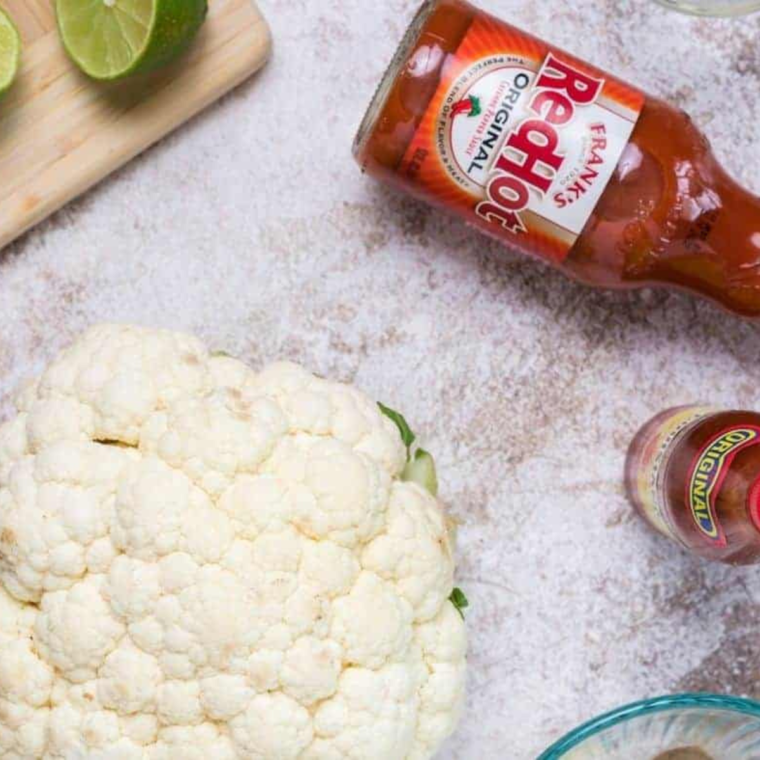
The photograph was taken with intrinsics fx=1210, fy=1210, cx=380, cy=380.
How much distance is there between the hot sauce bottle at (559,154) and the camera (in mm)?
930

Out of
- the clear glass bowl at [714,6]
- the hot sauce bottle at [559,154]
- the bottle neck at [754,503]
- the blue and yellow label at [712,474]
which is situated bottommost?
the blue and yellow label at [712,474]

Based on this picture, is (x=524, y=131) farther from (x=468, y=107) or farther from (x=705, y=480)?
(x=705, y=480)

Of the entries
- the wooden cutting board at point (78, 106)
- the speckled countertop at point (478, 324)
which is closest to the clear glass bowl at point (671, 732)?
the speckled countertop at point (478, 324)

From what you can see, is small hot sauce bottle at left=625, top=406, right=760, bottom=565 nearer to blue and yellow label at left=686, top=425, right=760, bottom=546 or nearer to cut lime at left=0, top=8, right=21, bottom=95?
blue and yellow label at left=686, top=425, right=760, bottom=546

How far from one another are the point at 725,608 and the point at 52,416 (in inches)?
23.7

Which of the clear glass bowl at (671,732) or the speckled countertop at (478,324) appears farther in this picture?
the speckled countertop at (478,324)

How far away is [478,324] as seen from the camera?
1.07 m

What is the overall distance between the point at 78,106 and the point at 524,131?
37 centimetres

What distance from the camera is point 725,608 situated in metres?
1.07

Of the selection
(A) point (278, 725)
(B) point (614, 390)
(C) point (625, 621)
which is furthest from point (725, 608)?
(A) point (278, 725)

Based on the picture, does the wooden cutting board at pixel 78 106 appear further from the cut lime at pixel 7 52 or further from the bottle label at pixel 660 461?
the bottle label at pixel 660 461

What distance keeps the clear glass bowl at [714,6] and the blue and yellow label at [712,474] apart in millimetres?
361

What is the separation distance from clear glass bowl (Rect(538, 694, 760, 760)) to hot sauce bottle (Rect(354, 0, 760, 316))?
309 millimetres

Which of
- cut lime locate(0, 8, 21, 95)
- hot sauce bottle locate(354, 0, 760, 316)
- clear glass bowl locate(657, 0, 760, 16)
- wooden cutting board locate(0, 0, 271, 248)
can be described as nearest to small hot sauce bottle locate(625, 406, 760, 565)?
hot sauce bottle locate(354, 0, 760, 316)
